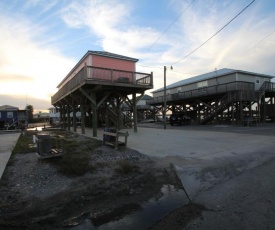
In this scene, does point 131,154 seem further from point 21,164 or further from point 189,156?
point 21,164

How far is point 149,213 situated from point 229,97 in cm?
2743

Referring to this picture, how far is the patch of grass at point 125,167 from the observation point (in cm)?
709

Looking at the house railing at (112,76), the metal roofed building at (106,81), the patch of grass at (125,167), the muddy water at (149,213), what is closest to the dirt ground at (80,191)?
the patch of grass at (125,167)

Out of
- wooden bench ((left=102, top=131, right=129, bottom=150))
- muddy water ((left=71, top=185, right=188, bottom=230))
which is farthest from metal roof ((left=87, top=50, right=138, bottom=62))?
muddy water ((left=71, top=185, right=188, bottom=230))

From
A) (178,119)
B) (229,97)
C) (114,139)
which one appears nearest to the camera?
(114,139)

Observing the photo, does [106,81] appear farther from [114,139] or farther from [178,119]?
[178,119]

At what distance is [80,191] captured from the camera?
5.52 m

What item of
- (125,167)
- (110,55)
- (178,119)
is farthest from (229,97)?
(125,167)

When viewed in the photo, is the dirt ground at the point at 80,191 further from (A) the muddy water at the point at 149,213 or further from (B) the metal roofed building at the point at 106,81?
(B) the metal roofed building at the point at 106,81

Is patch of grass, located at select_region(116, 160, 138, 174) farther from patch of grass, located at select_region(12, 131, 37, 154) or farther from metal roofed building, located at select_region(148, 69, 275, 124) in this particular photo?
metal roofed building, located at select_region(148, 69, 275, 124)

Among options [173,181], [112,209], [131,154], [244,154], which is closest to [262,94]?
[244,154]

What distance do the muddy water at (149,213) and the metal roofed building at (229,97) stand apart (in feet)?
84.5

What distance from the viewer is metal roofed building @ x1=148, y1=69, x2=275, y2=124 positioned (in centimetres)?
2938

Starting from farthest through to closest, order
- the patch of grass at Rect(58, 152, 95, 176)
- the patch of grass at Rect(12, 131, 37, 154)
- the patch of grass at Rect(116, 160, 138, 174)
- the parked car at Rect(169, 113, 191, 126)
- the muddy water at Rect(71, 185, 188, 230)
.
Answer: the parked car at Rect(169, 113, 191, 126) → the patch of grass at Rect(12, 131, 37, 154) → the patch of grass at Rect(116, 160, 138, 174) → the patch of grass at Rect(58, 152, 95, 176) → the muddy water at Rect(71, 185, 188, 230)
